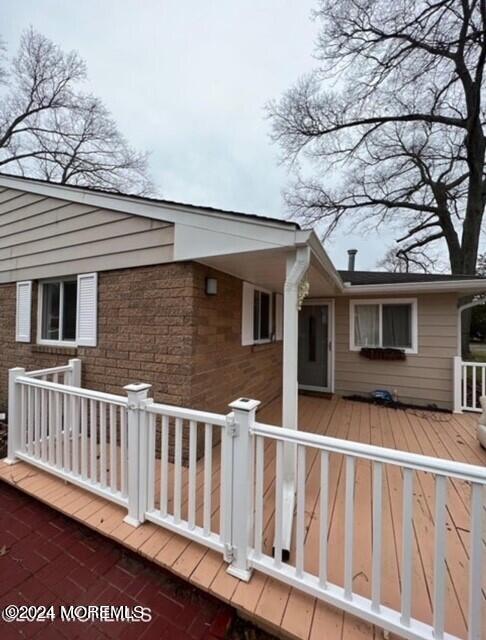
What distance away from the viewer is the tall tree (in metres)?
7.71

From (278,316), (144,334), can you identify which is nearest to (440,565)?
(144,334)

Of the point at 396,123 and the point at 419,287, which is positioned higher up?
the point at 396,123

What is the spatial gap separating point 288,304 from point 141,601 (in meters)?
2.24

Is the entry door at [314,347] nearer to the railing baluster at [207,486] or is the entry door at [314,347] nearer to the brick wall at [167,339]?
the brick wall at [167,339]

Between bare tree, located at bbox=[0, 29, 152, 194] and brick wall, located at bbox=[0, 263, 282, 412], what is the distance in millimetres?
10411

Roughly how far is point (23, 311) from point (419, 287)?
675 centimetres

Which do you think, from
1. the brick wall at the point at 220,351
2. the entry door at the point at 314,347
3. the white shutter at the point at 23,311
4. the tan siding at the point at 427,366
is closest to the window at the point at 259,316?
the brick wall at the point at 220,351

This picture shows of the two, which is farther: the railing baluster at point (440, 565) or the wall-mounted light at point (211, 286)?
the wall-mounted light at point (211, 286)

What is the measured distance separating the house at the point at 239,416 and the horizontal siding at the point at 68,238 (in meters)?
0.03

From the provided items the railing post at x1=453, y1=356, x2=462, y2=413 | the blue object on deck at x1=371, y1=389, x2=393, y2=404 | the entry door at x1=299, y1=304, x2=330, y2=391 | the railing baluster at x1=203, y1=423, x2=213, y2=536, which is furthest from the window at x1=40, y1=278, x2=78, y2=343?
the railing post at x1=453, y1=356, x2=462, y2=413

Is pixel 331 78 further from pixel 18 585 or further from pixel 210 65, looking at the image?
pixel 18 585

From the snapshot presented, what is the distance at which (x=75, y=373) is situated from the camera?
12.3ft

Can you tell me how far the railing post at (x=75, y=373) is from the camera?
374 cm

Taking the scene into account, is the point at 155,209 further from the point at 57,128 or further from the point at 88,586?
the point at 57,128
